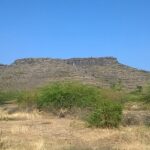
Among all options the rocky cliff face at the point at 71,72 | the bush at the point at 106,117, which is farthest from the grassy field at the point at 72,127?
the rocky cliff face at the point at 71,72

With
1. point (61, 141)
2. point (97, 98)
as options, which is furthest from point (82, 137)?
point (97, 98)

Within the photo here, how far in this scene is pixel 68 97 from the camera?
41.8 metres

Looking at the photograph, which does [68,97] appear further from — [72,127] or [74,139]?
[74,139]

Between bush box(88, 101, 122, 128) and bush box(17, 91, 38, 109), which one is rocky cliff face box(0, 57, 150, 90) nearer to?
bush box(17, 91, 38, 109)

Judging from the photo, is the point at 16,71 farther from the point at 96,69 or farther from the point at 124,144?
the point at 124,144

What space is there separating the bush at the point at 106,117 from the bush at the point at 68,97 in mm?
12355

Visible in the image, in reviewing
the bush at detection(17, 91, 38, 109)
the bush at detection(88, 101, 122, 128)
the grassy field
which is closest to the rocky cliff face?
the bush at detection(17, 91, 38, 109)

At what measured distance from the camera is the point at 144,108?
154 feet

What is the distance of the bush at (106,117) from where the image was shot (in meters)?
27.8

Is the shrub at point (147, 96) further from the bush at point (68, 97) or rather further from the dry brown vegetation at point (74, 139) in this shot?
the dry brown vegetation at point (74, 139)

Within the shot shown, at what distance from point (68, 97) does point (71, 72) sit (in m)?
68.4

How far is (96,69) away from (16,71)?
19.8 metres

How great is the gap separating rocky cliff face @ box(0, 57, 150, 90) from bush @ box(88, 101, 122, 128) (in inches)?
2678

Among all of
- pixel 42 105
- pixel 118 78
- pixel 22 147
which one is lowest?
pixel 22 147
